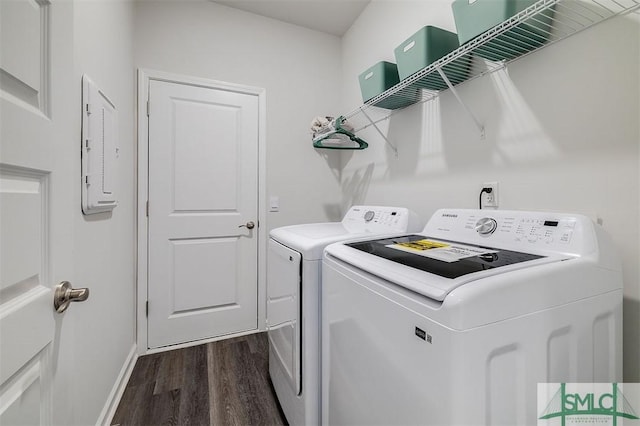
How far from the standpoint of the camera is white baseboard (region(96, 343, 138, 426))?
1.46 m

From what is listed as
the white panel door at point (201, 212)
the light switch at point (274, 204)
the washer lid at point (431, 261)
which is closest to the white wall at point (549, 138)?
the washer lid at point (431, 261)

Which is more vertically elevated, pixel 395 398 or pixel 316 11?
pixel 316 11

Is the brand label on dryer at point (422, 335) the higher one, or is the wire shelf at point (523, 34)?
the wire shelf at point (523, 34)

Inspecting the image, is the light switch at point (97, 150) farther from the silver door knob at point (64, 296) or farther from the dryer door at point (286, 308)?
the dryer door at point (286, 308)

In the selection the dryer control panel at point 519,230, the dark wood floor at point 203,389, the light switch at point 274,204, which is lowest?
the dark wood floor at point 203,389

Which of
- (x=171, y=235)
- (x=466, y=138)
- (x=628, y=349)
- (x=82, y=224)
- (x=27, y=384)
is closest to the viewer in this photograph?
(x=27, y=384)

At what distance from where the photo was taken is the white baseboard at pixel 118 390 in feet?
4.80

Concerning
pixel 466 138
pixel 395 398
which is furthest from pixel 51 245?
pixel 466 138

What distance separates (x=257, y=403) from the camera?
5.30 feet

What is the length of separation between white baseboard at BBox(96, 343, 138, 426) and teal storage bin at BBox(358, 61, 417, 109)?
230 cm

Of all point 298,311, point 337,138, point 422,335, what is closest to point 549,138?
point 422,335

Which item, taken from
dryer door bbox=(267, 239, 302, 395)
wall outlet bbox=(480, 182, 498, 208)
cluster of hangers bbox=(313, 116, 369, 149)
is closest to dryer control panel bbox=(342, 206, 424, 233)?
wall outlet bbox=(480, 182, 498, 208)

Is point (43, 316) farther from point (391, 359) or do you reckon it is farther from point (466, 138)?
point (466, 138)

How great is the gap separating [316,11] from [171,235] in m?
2.19
